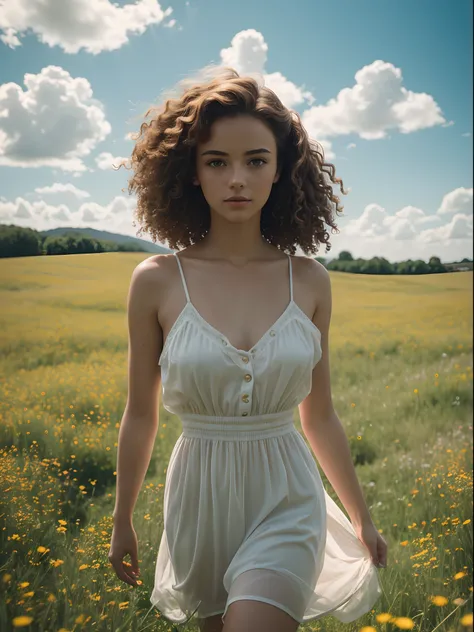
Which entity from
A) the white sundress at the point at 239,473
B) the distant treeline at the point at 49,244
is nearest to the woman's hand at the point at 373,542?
the white sundress at the point at 239,473

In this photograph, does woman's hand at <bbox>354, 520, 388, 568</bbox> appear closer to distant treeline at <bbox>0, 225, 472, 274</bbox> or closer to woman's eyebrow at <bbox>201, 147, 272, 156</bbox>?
woman's eyebrow at <bbox>201, 147, 272, 156</bbox>

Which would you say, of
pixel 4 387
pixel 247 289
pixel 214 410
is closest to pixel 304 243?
pixel 247 289

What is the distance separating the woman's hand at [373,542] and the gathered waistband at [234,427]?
1.61 feet

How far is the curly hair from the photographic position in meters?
1.79

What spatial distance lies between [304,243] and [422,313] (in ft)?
9.88

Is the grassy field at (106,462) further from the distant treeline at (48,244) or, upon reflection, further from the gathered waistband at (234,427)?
the gathered waistband at (234,427)

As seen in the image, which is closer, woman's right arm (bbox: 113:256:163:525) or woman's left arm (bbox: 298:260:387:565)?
woman's right arm (bbox: 113:256:163:525)

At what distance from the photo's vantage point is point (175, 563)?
173 cm

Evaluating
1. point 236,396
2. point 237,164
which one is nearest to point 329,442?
point 236,396

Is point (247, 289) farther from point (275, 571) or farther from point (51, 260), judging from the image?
point (51, 260)

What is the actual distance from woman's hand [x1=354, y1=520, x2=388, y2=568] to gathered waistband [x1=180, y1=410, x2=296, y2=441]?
0.49m

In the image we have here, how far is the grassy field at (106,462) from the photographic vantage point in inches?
73.2

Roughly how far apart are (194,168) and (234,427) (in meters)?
0.89

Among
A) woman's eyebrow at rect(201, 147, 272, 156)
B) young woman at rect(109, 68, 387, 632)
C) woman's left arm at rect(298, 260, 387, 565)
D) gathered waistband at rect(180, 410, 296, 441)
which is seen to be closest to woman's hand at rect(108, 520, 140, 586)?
young woman at rect(109, 68, 387, 632)
